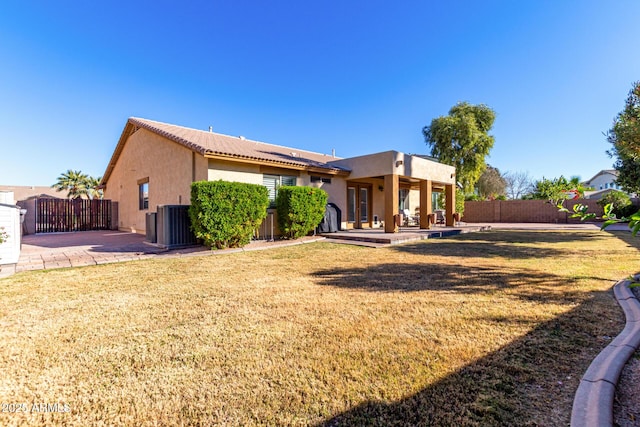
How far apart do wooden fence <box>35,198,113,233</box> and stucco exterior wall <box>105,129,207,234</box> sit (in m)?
1.31

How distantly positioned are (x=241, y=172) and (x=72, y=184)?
109 feet

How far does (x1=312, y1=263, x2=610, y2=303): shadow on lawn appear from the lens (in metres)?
4.44

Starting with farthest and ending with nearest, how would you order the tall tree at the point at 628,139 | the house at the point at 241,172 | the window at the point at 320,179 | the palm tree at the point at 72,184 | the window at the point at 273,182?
the palm tree at the point at 72,184 < the window at the point at 320,179 < the window at the point at 273,182 < the house at the point at 241,172 < the tall tree at the point at 628,139

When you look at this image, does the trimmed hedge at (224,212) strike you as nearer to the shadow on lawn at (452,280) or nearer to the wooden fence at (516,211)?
the shadow on lawn at (452,280)

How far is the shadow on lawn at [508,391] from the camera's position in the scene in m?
1.72

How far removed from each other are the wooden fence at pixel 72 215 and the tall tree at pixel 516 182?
2098 inches

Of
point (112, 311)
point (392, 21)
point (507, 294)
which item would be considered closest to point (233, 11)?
point (392, 21)

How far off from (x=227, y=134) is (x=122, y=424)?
17.1 meters

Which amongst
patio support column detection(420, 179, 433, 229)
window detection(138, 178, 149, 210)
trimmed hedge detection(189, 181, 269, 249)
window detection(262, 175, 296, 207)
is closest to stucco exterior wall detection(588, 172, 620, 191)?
patio support column detection(420, 179, 433, 229)

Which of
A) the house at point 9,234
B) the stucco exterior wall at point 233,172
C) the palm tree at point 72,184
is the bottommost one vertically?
the house at point 9,234

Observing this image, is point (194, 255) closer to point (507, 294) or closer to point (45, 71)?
point (507, 294)

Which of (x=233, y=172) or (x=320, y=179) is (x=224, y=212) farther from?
(x=320, y=179)

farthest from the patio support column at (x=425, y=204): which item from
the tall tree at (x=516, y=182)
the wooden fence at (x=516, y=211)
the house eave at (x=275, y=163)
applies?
the tall tree at (x=516, y=182)

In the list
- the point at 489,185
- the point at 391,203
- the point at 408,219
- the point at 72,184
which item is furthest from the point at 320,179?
the point at 489,185
